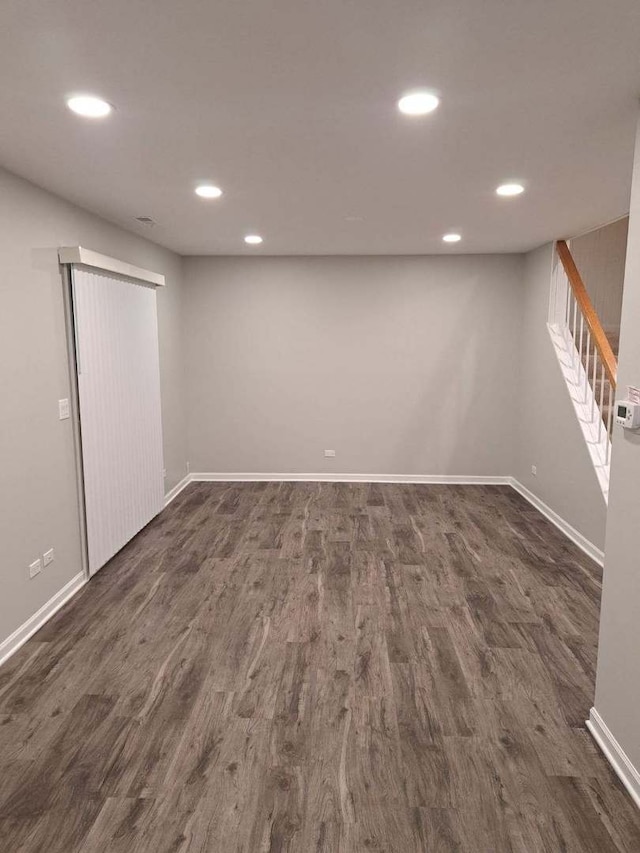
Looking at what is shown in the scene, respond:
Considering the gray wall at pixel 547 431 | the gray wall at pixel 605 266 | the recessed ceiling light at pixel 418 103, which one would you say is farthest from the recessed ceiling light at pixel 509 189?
the gray wall at pixel 605 266

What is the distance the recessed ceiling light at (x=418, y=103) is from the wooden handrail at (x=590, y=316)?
215 cm

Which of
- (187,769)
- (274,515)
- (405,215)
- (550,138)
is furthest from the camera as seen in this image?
(274,515)

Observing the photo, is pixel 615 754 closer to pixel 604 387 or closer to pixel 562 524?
pixel 562 524

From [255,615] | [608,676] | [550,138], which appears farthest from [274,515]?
[550,138]

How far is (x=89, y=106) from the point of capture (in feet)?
6.93

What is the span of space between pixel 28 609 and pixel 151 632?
2.28ft

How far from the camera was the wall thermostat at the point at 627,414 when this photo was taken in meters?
2.03

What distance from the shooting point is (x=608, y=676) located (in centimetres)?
226

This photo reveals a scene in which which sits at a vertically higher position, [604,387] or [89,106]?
[89,106]

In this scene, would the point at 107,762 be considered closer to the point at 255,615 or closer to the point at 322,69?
the point at 255,615

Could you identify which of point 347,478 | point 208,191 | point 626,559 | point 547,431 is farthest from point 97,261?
point 547,431

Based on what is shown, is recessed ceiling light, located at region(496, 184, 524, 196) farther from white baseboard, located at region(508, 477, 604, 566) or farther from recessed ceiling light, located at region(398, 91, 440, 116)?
white baseboard, located at region(508, 477, 604, 566)

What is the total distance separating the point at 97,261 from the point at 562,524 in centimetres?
426

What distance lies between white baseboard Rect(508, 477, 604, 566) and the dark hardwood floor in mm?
130
